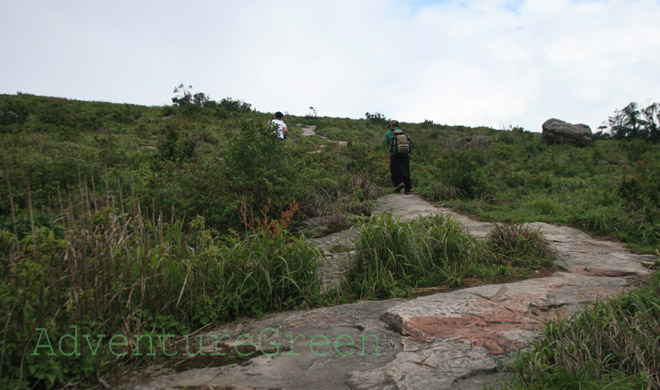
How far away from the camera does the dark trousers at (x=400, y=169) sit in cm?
988

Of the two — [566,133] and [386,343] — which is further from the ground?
[566,133]

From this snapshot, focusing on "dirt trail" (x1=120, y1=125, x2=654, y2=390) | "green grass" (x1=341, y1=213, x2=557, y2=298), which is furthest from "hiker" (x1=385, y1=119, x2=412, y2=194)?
"dirt trail" (x1=120, y1=125, x2=654, y2=390)

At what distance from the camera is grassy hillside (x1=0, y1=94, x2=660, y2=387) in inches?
93.0

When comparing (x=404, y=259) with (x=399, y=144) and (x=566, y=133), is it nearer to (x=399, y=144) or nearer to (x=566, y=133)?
(x=399, y=144)

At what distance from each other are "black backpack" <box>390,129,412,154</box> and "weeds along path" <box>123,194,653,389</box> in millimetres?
5981

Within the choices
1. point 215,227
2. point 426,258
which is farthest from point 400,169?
point 426,258

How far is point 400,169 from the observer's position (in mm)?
10008

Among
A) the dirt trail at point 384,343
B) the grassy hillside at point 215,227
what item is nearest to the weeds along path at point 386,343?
the dirt trail at point 384,343

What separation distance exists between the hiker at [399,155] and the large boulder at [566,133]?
477 inches

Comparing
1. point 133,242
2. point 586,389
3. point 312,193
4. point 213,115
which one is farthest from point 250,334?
point 213,115

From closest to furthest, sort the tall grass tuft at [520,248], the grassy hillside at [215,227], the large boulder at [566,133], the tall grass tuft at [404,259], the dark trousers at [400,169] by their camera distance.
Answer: the grassy hillside at [215,227], the tall grass tuft at [404,259], the tall grass tuft at [520,248], the dark trousers at [400,169], the large boulder at [566,133]

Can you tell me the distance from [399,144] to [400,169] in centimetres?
77

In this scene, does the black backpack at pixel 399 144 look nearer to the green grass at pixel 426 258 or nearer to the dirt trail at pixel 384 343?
the green grass at pixel 426 258

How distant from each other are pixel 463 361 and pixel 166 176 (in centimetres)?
636
